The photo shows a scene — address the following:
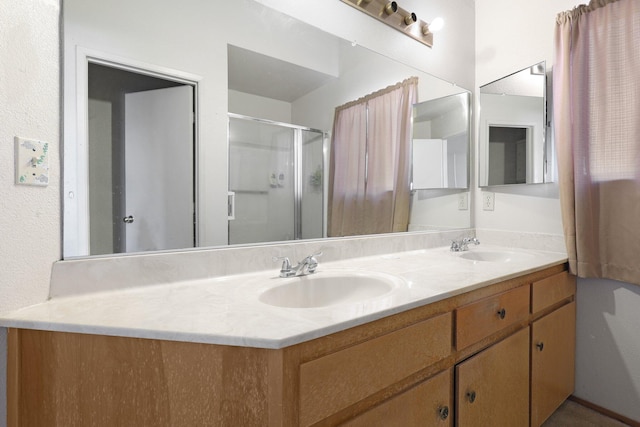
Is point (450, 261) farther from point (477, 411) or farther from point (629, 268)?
point (629, 268)

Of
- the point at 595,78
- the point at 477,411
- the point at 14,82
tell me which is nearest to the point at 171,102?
the point at 14,82

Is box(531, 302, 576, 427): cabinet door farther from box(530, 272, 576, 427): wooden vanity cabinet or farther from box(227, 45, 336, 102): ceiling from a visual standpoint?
box(227, 45, 336, 102): ceiling

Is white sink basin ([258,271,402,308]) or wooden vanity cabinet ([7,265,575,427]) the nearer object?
wooden vanity cabinet ([7,265,575,427])

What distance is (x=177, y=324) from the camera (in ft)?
2.35

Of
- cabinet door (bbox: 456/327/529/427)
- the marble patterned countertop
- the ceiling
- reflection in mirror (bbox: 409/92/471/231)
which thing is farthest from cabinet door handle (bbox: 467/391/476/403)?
the ceiling

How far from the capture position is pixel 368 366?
808 mm

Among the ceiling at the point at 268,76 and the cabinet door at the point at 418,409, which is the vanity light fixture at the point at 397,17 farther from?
the cabinet door at the point at 418,409

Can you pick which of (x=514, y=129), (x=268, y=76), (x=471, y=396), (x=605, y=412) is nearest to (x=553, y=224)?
(x=514, y=129)

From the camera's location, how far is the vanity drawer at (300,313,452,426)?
2.29 feet

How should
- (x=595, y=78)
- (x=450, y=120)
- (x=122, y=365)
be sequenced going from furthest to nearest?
(x=450, y=120) → (x=595, y=78) → (x=122, y=365)

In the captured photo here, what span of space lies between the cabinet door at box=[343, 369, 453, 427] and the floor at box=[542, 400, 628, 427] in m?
1.03

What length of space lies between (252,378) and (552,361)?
1631 millimetres

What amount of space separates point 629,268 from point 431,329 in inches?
50.2

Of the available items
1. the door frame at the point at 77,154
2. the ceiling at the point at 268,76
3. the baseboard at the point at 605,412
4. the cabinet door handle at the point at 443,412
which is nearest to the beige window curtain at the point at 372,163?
the ceiling at the point at 268,76
